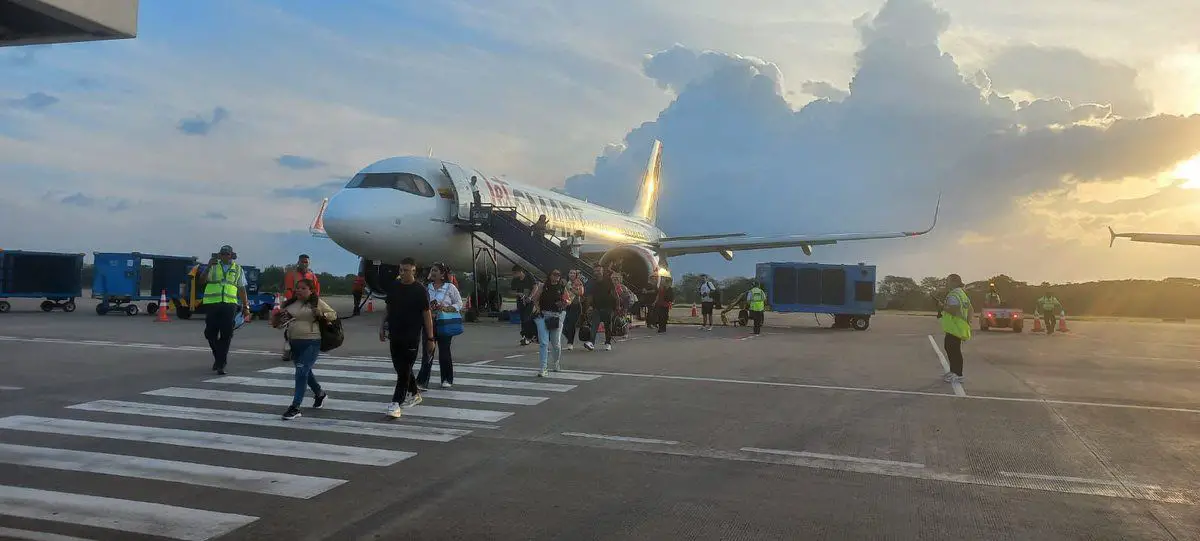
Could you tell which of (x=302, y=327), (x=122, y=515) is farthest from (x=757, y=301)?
(x=122, y=515)

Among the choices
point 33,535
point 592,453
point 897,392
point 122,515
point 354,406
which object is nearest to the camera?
point 33,535

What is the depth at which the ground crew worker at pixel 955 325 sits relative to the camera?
497 inches

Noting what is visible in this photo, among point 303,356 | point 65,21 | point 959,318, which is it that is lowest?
point 303,356

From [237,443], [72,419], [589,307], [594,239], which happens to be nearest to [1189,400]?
[589,307]

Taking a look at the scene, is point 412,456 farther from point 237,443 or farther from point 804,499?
point 804,499

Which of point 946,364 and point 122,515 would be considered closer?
point 122,515

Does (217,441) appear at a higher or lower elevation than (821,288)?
→ lower

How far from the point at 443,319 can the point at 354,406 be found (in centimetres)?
174

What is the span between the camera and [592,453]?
22.5ft

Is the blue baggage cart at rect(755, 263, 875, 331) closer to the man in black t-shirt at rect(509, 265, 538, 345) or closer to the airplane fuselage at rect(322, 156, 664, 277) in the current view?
the airplane fuselage at rect(322, 156, 664, 277)

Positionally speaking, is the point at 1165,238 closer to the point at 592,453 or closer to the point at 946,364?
the point at 946,364

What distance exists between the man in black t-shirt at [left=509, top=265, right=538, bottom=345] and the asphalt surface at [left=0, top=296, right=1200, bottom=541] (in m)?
3.02

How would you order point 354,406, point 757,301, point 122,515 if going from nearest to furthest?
→ point 122,515 → point 354,406 → point 757,301

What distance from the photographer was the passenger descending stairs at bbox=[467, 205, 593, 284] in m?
21.9
